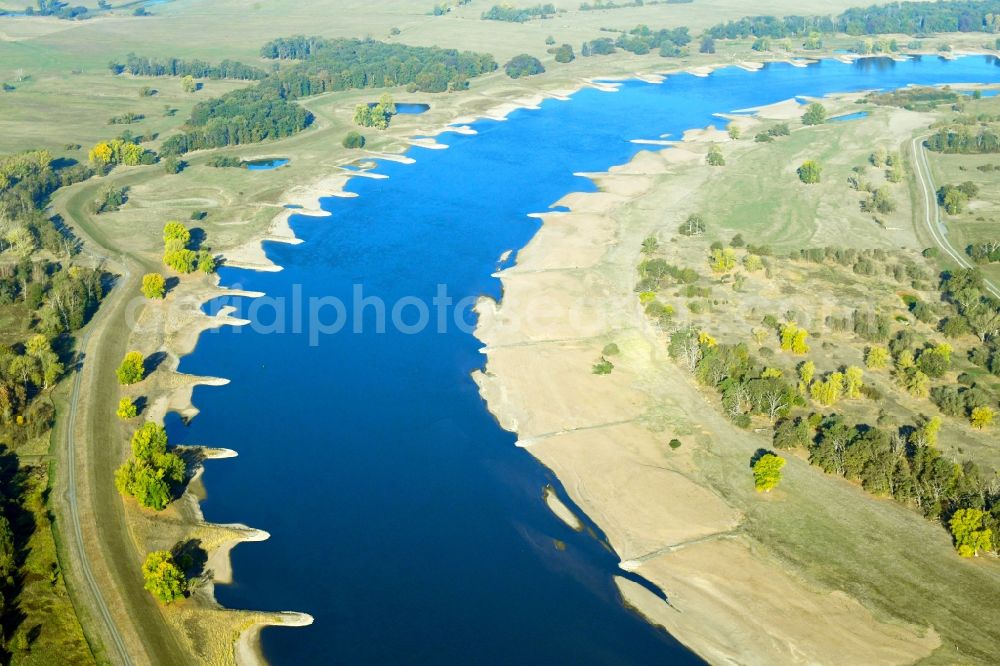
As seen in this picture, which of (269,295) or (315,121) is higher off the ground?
(315,121)

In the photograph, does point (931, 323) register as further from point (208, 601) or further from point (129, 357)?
point (129, 357)

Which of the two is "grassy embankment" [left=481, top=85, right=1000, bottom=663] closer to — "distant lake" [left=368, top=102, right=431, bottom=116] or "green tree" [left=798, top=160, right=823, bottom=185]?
"green tree" [left=798, top=160, right=823, bottom=185]

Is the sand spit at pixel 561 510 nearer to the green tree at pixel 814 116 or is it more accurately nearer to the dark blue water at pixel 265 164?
the dark blue water at pixel 265 164

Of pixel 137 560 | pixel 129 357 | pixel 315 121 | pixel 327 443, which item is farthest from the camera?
pixel 315 121

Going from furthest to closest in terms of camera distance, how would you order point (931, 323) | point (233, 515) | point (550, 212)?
point (550, 212) < point (931, 323) < point (233, 515)

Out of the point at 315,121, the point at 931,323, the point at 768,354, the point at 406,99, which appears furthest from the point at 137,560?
the point at 406,99

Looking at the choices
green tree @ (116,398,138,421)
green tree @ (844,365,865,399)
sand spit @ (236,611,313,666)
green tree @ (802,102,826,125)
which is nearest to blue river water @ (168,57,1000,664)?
sand spit @ (236,611,313,666)

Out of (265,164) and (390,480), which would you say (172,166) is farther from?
(390,480)

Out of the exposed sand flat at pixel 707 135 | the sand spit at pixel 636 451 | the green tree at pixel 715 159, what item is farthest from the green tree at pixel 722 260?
the exposed sand flat at pixel 707 135

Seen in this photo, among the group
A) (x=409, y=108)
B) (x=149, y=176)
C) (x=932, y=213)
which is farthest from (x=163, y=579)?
(x=409, y=108)
